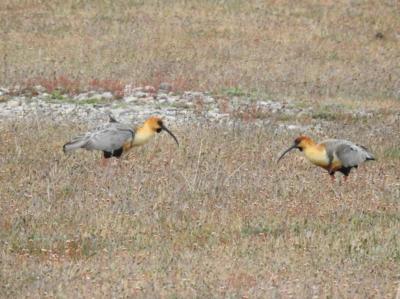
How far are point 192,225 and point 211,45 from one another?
19127 mm

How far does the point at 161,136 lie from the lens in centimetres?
1573

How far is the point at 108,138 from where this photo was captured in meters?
12.8

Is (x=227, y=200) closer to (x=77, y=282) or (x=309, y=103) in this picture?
(x=77, y=282)

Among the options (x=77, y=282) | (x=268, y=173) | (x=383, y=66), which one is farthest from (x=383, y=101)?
(x=77, y=282)

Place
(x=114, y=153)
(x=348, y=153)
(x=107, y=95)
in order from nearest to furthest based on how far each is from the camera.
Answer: (x=348, y=153), (x=114, y=153), (x=107, y=95)

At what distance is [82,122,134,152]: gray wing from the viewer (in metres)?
12.7

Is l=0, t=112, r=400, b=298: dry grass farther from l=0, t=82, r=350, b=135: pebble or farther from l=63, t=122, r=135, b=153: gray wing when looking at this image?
l=0, t=82, r=350, b=135: pebble

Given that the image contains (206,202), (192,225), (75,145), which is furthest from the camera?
(75,145)

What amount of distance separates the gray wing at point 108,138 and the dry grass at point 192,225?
0.30m

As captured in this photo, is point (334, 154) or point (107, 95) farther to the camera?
point (107, 95)

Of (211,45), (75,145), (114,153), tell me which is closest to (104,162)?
(114,153)

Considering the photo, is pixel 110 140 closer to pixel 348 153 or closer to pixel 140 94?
pixel 348 153

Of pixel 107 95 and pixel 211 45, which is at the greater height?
pixel 107 95

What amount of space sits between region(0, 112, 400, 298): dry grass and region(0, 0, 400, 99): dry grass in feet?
33.0
